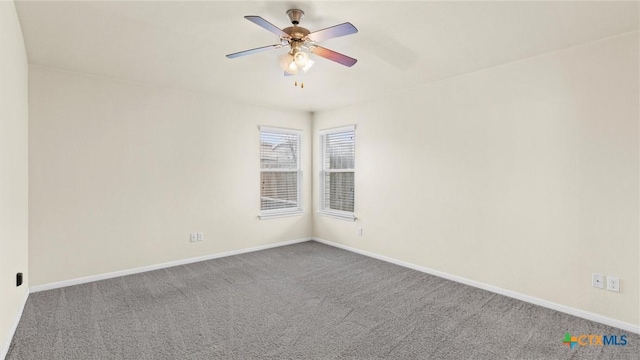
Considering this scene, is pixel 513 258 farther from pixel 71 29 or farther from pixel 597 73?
pixel 71 29

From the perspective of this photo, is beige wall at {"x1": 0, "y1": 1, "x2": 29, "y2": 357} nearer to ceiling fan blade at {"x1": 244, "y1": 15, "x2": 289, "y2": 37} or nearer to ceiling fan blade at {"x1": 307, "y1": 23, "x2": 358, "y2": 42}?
ceiling fan blade at {"x1": 244, "y1": 15, "x2": 289, "y2": 37}

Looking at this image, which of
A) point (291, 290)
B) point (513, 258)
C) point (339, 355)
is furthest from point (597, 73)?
point (291, 290)

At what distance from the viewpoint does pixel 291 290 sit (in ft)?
11.2

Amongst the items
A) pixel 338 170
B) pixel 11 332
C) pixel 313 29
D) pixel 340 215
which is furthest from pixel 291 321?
pixel 338 170

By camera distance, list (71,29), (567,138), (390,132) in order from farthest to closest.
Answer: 1. (390,132)
2. (567,138)
3. (71,29)

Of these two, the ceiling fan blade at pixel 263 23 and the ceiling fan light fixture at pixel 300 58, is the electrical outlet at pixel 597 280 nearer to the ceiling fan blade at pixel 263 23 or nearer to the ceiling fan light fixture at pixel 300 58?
the ceiling fan light fixture at pixel 300 58

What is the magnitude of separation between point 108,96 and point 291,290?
10.4ft

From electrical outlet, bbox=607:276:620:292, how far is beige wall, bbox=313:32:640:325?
0.16ft

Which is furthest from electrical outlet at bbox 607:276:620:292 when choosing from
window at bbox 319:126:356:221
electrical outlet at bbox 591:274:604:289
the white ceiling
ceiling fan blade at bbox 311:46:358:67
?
window at bbox 319:126:356:221

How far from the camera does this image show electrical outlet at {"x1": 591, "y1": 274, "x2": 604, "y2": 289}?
270 centimetres

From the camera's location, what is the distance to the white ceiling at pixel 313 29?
221cm

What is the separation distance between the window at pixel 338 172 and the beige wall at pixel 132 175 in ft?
Result: 3.67

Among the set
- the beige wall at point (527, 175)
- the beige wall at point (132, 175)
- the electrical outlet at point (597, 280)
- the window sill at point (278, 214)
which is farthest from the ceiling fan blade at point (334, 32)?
the window sill at point (278, 214)

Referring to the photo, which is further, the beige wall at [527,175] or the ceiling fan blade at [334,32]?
the beige wall at [527,175]
